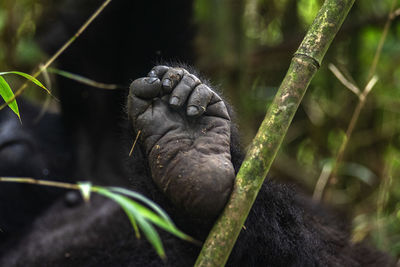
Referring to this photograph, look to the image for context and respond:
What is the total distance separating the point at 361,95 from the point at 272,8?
118cm

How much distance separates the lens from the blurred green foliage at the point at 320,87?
6.95 feet

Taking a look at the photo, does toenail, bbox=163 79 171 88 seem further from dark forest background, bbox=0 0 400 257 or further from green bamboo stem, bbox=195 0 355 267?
dark forest background, bbox=0 0 400 257

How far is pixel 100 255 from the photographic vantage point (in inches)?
52.9

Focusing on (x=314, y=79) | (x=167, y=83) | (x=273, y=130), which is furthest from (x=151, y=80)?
(x=314, y=79)

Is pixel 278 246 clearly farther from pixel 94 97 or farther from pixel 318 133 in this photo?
pixel 318 133

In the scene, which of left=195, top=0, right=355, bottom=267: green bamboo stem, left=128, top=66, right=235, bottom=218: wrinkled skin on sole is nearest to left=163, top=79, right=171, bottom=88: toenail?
left=128, top=66, right=235, bottom=218: wrinkled skin on sole

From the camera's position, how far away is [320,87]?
2.42m

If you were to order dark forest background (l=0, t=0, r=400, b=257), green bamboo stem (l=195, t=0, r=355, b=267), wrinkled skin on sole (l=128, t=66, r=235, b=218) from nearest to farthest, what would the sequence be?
green bamboo stem (l=195, t=0, r=355, b=267) → wrinkled skin on sole (l=128, t=66, r=235, b=218) → dark forest background (l=0, t=0, r=400, b=257)

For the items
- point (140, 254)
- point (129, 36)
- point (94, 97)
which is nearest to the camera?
point (140, 254)

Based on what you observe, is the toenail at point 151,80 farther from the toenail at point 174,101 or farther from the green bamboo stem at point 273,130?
the green bamboo stem at point 273,130

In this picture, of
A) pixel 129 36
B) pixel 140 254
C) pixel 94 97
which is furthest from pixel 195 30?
pixel 140 254

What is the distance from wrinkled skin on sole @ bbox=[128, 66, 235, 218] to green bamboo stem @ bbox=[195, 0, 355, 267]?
0.08 metres

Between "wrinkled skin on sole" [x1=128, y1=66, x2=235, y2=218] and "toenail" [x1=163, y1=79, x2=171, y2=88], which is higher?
"toenail" [x1=163, y1=79, x2=171, y2=88]

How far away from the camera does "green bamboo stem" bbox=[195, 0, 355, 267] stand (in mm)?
707
